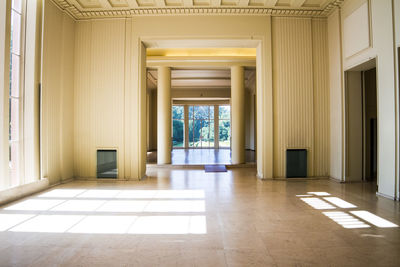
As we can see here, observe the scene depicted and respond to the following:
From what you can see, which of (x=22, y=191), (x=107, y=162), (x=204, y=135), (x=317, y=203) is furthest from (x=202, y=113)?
(x=317, y=203)

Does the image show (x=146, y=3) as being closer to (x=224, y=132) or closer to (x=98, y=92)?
(x=98, y=92)

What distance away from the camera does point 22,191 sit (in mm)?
6020

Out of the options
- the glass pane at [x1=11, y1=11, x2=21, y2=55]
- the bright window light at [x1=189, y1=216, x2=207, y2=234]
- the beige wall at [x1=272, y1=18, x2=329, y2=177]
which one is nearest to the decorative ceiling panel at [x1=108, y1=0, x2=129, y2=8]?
the glass pane at [x1=11, y1=11, x2=21, y2=55]

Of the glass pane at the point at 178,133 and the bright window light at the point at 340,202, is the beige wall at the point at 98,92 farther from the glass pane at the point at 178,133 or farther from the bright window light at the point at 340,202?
the glass pane at the point at 178,133

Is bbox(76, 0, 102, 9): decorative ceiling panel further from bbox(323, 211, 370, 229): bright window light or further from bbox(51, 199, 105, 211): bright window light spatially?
bbox(323, 211, 370, 229): bright window light

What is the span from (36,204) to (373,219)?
7.09m

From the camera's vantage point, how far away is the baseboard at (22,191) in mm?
5473

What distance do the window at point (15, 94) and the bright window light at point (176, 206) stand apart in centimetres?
392

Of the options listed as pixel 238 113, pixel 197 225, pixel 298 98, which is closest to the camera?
pixel 197 225

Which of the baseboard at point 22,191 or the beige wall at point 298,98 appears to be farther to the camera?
the beige wall at point 298,98

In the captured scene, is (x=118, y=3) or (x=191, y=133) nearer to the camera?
(x=118, y=3)

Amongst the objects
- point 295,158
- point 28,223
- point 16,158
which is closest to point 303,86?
point 295,158

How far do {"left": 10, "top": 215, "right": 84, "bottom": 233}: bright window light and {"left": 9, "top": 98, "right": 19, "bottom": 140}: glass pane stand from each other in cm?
290

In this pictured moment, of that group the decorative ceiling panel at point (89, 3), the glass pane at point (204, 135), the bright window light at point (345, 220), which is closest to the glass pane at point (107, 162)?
the decorative ceiling panel at point (89, 3)
